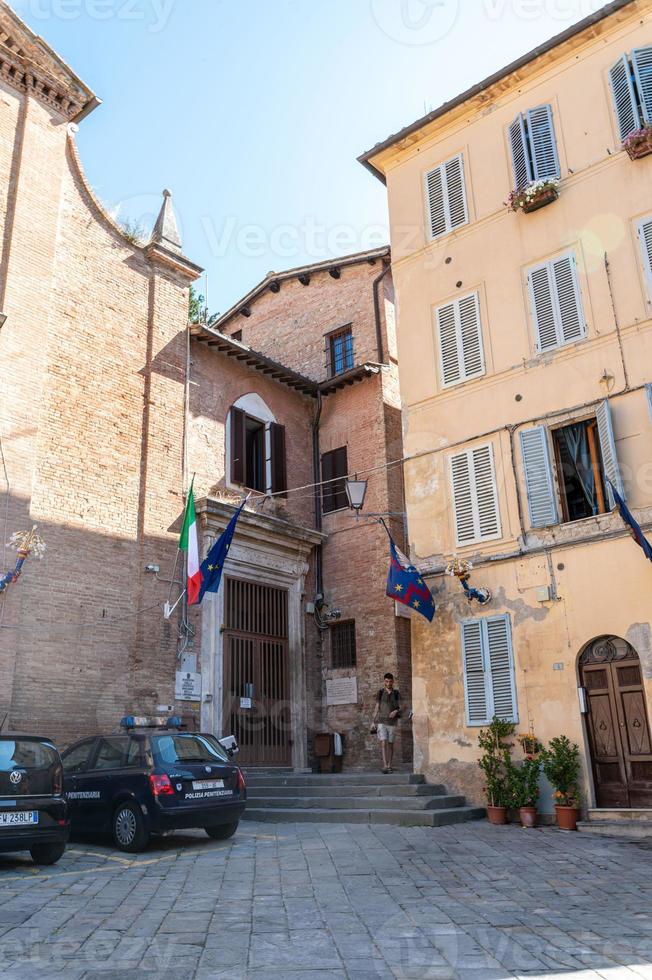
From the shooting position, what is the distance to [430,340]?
15.4 m

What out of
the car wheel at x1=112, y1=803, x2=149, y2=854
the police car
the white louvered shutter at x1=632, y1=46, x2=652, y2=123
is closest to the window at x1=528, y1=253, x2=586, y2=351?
the white louvered shutter at x1=632, y1=46, x2=652, y2=123

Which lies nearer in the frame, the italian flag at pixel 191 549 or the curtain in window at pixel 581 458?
the curtain in window at pixel 581 458

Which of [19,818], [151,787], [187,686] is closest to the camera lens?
[19,818]

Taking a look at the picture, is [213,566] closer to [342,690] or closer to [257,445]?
[342,690]

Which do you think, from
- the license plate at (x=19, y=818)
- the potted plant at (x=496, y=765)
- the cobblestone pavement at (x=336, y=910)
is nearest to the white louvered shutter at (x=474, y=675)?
the potted plant at (x=496, y=765)

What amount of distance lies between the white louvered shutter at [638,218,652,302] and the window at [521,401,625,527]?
6.94 feet

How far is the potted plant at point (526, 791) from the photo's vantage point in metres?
11.5

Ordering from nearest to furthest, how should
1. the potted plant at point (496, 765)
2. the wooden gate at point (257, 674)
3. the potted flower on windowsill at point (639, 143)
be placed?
1. the potted plant at point (496, 765)
2. the potted flower on windowsill at point (639, 143)
3. the wooden gate at point (257, 674)

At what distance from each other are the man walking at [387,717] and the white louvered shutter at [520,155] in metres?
9.00

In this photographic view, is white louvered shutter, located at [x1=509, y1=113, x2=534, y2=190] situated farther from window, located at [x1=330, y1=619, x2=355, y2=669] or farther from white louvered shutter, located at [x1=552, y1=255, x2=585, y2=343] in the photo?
window, located at [x1=330, y1=619, x2=355, y2=669]

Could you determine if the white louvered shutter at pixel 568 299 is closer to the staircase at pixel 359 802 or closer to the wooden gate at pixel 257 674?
the staircase at pixel 359 802

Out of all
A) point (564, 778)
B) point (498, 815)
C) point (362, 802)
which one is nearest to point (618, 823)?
point (564, 778)

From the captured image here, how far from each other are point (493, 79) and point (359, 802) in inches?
500

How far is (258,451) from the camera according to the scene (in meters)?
18.4
